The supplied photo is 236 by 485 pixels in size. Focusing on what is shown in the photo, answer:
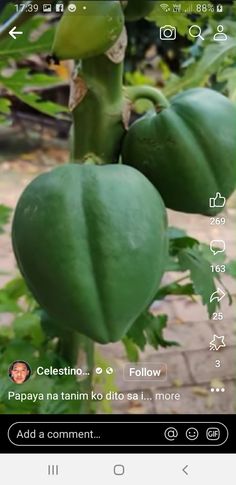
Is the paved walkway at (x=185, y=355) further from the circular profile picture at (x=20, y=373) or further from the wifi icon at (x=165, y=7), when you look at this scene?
the wifi icon at (x=165, y=7)

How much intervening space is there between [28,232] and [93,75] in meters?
0.11

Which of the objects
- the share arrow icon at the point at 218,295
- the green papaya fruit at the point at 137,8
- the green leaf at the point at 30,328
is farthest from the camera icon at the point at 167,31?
the green leaf at the point at 30,328

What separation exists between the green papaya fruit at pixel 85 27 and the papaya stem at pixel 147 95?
103mm

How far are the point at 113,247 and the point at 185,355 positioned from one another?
98 cm

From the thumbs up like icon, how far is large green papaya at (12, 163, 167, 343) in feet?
0.25

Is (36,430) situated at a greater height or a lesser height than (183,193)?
lesser

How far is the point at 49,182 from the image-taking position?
41 cm

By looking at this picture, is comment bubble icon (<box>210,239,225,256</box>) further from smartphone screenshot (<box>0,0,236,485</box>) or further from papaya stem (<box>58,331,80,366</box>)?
papaya stem (<box>58,331,80,366</box>)

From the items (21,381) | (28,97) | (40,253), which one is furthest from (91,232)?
(28,97)

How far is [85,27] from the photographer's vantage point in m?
0.36

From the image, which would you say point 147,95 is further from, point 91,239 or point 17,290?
point 17,290
